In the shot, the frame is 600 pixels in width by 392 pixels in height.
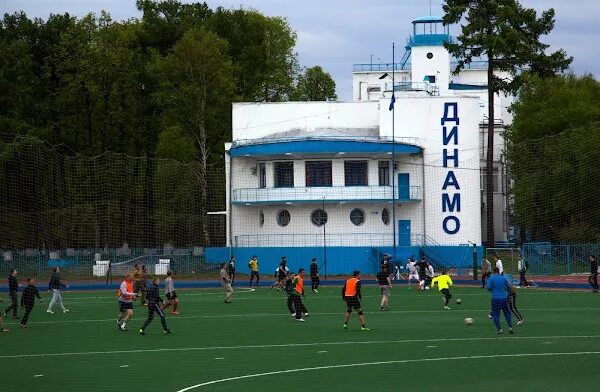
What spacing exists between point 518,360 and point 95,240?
63626mm

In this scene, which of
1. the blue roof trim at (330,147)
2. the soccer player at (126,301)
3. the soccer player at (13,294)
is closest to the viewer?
the soccer player at (126,301)

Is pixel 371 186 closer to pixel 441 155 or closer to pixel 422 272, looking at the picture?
pixel 441 155

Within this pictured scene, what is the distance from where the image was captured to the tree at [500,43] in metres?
81.3

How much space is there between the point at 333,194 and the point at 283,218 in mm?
4283

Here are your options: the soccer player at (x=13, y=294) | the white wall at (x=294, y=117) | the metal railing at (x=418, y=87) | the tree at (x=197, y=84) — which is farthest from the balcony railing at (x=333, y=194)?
the soccer player at (x=13, y=294)

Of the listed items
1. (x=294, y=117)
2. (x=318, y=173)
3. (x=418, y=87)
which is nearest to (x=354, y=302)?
(x=318, y=173)

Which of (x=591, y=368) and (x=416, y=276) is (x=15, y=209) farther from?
(x=591, y=368)

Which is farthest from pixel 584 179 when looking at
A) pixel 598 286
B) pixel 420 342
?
pixel 420 342

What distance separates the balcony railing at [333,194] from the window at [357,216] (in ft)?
6.30

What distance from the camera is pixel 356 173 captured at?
8019 cm

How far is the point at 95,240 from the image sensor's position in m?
89.0

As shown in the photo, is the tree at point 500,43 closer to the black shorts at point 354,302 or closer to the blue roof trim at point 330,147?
the blue roof trim at point 330,147

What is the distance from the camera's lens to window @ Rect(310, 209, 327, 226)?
262 feet

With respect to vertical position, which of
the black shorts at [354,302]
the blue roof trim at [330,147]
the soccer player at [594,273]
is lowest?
the black shorts at [354,302]
